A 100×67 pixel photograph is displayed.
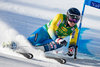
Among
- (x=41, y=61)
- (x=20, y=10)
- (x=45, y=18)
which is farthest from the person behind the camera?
(x=20, y=10)

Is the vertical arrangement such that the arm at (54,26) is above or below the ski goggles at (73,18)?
below

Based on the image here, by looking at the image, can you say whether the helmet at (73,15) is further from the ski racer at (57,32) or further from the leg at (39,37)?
the leg at (39,37)

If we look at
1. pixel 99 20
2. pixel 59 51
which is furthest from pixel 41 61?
pixel 99 20

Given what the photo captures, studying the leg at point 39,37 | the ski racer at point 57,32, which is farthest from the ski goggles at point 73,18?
the leg at point 39,37

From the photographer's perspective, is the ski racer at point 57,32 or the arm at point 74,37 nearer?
the ski racer at point 57,32

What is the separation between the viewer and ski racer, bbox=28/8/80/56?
6000 mm

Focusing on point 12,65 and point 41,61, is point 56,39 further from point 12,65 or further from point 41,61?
point 12,65

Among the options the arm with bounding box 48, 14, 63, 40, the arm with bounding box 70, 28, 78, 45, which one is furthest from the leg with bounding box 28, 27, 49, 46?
the arm with bounding box 70, 28, 78, 45

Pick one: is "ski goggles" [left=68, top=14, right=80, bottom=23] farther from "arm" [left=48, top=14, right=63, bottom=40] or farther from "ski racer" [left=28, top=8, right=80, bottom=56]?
"arm" [left=48, top=14, right=63, bottom=40]

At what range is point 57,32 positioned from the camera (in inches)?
240

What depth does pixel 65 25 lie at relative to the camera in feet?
20.2

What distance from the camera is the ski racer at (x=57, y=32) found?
6000mm

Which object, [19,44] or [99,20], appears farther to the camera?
[99,20]

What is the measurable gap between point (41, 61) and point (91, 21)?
9.89 metres
